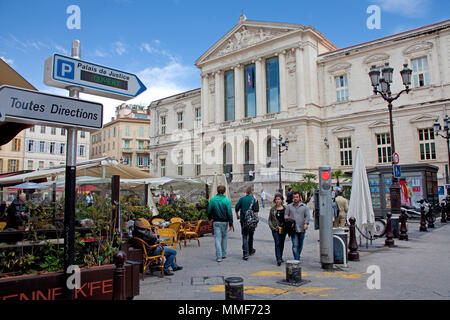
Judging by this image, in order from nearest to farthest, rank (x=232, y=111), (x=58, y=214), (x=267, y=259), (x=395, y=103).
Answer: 1. (x=58, y=214)
2. (x=267, y=259)
3. (x=395, y=103)
4. (x=232, y=111)

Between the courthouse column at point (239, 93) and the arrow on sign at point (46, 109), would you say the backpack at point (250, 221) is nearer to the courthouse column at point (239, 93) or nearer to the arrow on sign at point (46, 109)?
the arrow on sign at point (46, 109)

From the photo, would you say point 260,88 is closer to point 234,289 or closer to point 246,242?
point 246,242

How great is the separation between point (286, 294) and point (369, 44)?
29683 mm

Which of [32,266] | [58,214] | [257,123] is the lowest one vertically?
[32,266]

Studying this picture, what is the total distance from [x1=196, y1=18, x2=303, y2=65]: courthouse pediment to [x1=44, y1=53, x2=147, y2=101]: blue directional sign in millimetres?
30861

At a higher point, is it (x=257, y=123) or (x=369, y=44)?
(x=369, y=44)

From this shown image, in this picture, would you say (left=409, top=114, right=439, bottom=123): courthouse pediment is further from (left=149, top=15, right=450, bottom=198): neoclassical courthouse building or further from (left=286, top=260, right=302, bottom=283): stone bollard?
(left=286, top=260, right=302, bottom=283): stone bollard

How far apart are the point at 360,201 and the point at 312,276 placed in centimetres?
373

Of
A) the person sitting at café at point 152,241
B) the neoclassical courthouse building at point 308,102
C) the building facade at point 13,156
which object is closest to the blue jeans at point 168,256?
the person sitting at café at point 152,241

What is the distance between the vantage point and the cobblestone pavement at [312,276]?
5.23 metres

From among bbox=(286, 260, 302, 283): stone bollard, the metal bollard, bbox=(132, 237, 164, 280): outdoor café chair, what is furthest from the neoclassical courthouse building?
→ the metal bollard

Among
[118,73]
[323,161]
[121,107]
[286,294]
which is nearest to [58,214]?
[118,73]
